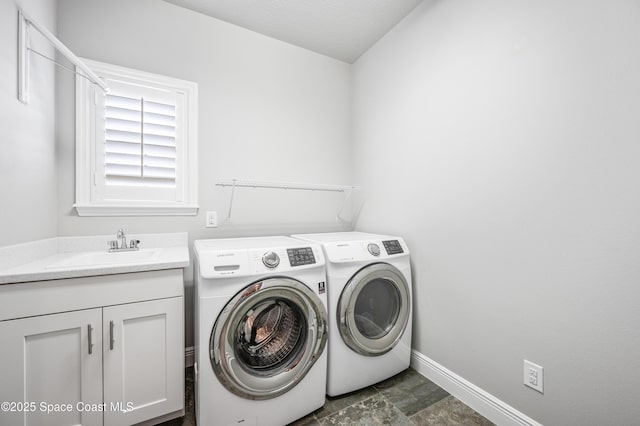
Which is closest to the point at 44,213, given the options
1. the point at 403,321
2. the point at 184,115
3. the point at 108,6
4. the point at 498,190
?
the point at 184,115

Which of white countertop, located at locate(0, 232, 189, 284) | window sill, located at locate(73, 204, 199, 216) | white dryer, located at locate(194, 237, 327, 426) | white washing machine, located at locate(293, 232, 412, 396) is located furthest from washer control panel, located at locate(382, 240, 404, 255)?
window sill, located at locate(73, 204, 199, 216)

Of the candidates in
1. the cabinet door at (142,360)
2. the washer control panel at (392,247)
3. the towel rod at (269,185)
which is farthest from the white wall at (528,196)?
the cabinet door at (142,360)

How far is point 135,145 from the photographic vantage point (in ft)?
5.74

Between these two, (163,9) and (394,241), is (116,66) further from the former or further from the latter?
(394,241)

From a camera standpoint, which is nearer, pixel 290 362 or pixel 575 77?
pixel 575 77

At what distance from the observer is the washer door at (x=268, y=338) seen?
1.25m

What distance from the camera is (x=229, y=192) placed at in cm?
207

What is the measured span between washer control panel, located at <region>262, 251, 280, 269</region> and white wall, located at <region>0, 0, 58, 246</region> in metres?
1.14

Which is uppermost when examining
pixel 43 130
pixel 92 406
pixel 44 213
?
pixel 43 130

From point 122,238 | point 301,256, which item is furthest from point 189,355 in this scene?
point 301,256

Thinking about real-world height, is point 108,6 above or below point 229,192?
above

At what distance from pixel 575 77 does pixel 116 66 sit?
8.32 ft

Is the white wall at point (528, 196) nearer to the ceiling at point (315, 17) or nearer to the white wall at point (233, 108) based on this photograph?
the ceiling at point (315, 17)

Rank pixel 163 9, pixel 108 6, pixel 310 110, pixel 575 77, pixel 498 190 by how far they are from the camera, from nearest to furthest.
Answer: pixel 575 77
pixel 498 190
pixel 108 6
pixel 163 9
pixel 310 110
